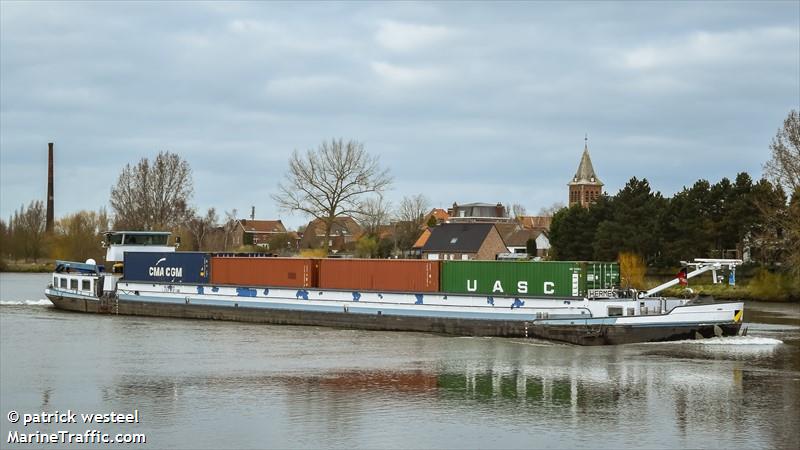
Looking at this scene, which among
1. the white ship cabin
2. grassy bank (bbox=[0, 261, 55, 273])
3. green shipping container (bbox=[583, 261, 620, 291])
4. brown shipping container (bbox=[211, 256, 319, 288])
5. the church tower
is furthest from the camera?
the church tower

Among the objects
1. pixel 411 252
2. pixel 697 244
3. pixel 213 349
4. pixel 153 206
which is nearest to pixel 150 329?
pixel 213 349

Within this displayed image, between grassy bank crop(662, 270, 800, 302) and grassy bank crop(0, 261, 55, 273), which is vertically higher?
grassy bank crop(0, 261, 55, 273)

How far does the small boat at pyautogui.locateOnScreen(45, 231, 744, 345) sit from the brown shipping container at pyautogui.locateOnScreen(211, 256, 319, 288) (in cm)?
26

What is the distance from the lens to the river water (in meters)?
26.0

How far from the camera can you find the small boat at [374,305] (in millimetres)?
43000

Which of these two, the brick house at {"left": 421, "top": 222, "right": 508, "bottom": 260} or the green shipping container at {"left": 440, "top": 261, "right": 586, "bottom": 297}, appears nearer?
the green shipping container at {"left": 440, "top": 261, "right": 586, "bottom": 297}

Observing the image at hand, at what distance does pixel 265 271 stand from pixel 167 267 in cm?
802

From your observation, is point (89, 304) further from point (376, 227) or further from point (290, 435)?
point (376, 227)

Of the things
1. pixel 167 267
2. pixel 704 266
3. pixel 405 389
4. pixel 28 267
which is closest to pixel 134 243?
pixel 167 267

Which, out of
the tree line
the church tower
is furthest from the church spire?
the tree line

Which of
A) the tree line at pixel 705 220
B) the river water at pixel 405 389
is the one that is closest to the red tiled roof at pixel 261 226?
the tree line at pixel 705 220

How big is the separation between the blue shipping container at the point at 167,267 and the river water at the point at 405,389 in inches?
394

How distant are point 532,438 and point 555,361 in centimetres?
1336

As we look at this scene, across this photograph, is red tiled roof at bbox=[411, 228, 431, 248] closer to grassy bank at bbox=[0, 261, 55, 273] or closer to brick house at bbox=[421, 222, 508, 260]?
brick house at bbox=[421, 222, 508, 260]
